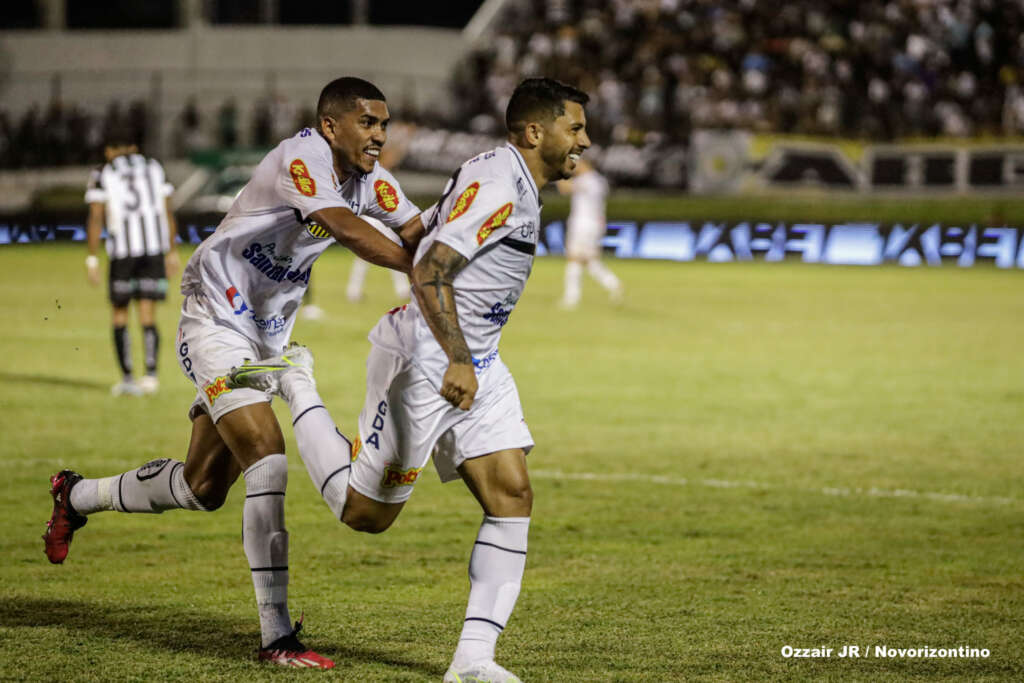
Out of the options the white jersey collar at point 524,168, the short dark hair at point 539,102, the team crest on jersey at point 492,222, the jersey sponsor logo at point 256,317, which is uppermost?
the short dark hair at point 539,102

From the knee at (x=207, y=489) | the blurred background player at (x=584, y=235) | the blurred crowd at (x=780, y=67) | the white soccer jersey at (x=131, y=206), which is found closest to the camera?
the knee at (x=207, y=489)

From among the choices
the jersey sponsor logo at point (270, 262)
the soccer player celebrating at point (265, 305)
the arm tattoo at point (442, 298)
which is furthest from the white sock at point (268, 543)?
the arm tattoo at point (442, 298)

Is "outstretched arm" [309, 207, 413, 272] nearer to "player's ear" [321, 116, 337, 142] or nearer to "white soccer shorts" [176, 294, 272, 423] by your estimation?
"player's ear" [321, 116, 337, 142]

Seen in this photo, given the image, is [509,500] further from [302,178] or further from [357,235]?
[302,178]

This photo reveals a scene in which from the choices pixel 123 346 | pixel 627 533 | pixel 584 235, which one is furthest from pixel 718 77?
pixel 627 533

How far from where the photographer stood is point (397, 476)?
481 cm

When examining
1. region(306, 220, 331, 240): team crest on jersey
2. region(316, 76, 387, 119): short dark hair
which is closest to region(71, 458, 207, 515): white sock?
region(306, 220, 331, 240): team crest on jersey

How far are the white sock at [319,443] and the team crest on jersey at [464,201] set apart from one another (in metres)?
0.91

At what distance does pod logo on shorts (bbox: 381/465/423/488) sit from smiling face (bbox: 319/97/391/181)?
122 cm

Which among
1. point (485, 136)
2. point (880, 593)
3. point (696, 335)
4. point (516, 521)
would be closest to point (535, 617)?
point (516, 521)

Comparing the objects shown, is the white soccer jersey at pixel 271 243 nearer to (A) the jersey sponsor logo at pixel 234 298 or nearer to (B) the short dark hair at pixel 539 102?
(A) the jersey sponsor logo at pixel 234 298

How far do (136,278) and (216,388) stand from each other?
713cm

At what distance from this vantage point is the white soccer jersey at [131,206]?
11.8 metres

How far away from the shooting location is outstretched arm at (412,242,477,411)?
177 inches
